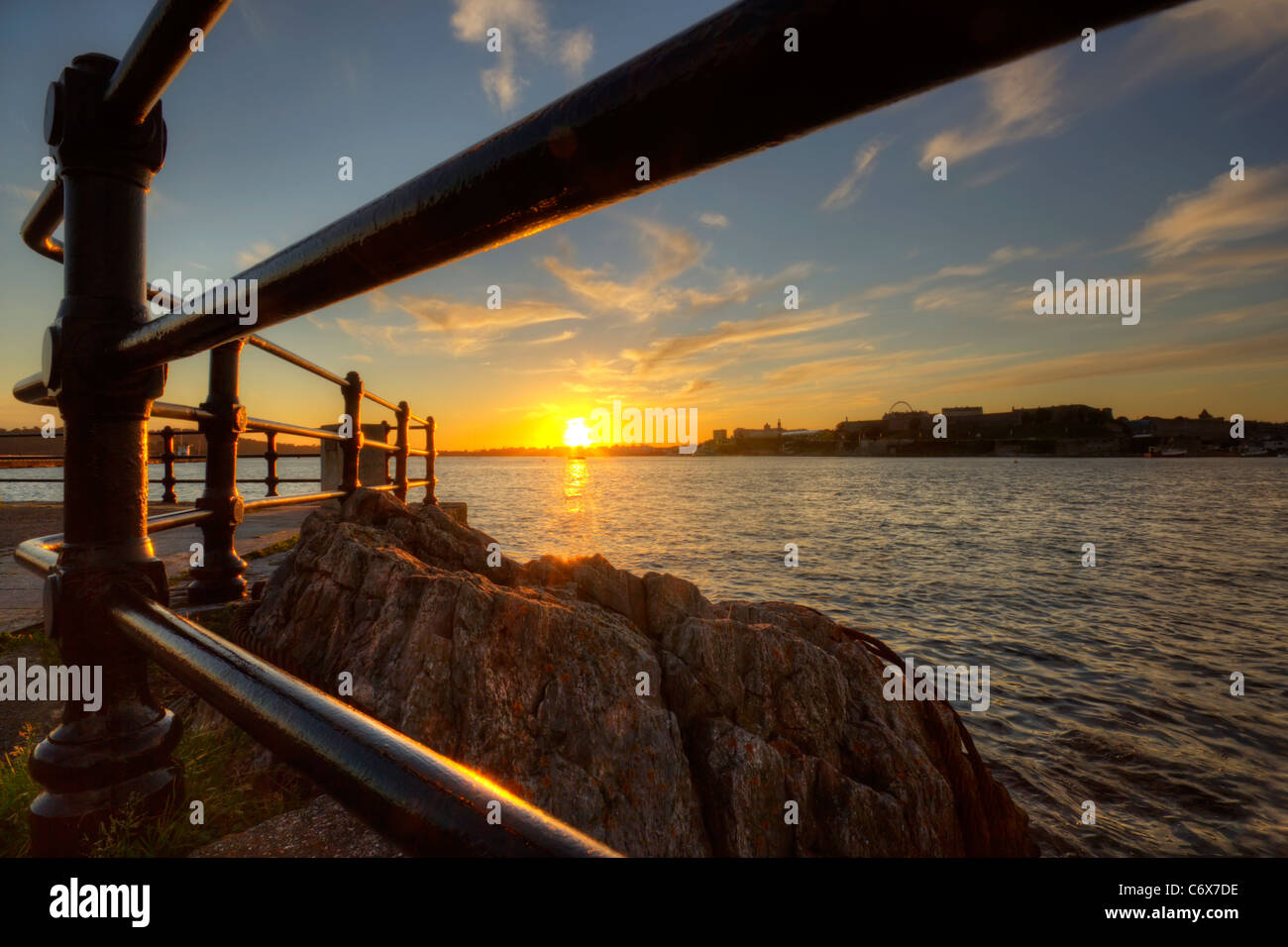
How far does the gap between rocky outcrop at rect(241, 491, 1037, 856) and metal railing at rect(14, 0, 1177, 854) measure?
729 mm

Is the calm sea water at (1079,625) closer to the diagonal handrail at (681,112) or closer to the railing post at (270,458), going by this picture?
the diagonal handrail at (681,112)

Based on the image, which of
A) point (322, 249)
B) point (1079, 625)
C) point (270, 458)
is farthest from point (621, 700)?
point (1079, 625)

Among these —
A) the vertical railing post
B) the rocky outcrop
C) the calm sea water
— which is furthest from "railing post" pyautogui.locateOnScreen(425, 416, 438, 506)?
the calm sea water

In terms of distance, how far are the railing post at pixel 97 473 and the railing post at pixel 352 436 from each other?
3232 millimetres

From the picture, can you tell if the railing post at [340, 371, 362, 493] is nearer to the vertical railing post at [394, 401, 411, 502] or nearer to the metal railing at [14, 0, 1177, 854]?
the vertical railing post at [394, 401, 411, 502]

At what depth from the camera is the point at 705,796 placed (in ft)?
8.29

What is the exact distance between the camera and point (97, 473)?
4.30 feet

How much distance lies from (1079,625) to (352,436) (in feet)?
49.1

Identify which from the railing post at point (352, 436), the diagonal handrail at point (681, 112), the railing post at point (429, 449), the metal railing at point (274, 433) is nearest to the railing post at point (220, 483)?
the metal railing at point (274, 433)

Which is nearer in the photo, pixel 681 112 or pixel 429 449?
pixel 681 112

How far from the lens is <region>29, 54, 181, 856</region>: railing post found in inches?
48.6

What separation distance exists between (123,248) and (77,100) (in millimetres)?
322

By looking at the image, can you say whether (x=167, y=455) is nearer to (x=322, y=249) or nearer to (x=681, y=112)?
(x=322, y=249)
